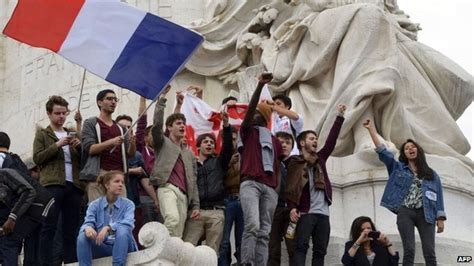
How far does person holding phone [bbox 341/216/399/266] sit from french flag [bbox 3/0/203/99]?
7.98ft

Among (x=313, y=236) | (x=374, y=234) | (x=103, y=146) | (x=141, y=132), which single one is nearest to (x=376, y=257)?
(x=374, y=234)

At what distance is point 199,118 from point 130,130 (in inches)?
105

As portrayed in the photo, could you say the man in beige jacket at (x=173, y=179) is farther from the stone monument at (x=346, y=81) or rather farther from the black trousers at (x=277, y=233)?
the stone monument at (x=346, y=81)

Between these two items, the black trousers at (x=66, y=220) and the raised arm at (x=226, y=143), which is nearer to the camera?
the black trousers at (x=66, y=220)

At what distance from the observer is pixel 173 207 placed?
13.3 meters

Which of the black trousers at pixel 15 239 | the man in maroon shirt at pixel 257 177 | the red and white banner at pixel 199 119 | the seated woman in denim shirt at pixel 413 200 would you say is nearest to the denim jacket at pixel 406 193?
the seated woman in denim shirt at pixel 413 200

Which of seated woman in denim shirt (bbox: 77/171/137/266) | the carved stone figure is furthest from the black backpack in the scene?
the carved stone figure

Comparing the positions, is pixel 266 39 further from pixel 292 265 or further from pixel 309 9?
pixel 292 265

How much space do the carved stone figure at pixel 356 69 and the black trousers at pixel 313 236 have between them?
274 centimetres

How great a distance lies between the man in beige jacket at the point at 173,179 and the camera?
1329cm

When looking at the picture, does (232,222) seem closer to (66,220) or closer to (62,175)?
(66,220)

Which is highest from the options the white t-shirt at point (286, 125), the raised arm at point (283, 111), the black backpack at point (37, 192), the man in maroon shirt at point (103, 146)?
the raised arm at point (283, 111)

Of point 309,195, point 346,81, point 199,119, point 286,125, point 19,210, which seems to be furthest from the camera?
point 346,81

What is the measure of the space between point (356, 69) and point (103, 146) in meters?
4.87
